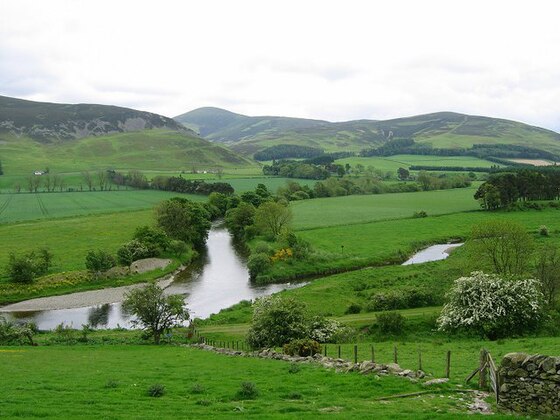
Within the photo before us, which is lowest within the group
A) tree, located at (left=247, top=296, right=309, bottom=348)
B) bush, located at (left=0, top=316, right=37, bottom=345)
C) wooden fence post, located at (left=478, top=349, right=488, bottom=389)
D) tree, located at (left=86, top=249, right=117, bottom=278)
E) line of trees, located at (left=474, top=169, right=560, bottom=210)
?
bush, located at (left=0, top=316, right=37, bottom=345)

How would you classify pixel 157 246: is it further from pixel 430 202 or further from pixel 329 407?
pixel 430 202

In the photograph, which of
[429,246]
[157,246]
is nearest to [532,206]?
[429,246]

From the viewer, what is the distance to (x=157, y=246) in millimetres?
92750

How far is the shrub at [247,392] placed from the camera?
21.0 meters

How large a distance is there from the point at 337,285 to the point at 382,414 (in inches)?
2041

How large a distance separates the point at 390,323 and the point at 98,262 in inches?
2100

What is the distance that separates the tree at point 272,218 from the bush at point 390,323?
63073 millimetres

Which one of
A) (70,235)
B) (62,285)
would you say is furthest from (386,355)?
(70,235)

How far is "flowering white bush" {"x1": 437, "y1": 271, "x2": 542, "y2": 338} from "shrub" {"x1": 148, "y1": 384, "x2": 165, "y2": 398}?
26808 millimetres

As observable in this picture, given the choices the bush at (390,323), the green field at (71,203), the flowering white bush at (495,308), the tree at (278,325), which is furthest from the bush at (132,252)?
the green field at (71,203)

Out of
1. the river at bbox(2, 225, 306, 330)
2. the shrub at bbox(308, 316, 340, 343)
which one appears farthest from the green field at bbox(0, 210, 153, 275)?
the shrub at bbox(308, 316, 340, 343)

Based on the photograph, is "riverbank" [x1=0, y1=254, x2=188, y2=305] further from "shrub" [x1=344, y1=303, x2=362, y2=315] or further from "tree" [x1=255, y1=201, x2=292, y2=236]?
"shrub" [x1=344, y1=303, x2=362, y2=315]

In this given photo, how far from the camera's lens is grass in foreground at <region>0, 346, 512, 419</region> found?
18.4m

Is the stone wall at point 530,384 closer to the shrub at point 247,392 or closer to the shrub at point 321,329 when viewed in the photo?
the shrub at point 247,392
